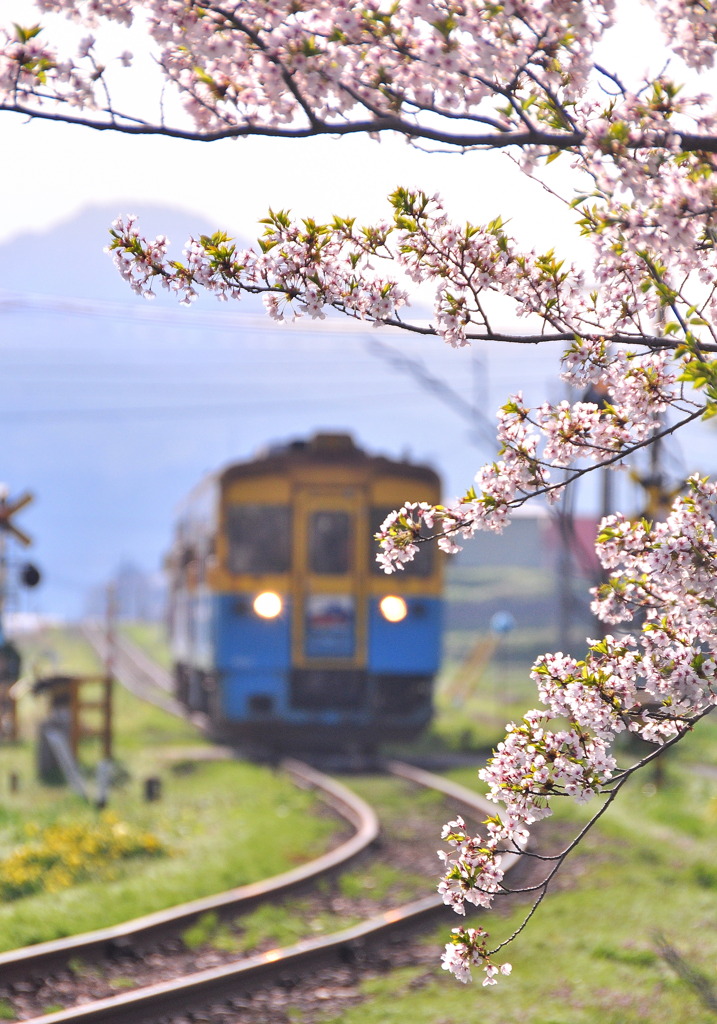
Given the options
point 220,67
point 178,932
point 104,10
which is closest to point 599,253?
point 220,67

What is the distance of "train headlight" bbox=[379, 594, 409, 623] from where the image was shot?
16.6 metres

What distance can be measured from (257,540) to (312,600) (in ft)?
3.51

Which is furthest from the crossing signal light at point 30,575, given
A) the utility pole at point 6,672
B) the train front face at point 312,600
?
the train front face at point 312,600

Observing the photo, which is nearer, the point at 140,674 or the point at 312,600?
the point at 312,600

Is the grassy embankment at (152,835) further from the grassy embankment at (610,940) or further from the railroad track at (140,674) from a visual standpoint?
the railroad track at (140,674)

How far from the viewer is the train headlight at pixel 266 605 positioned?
1638 cm

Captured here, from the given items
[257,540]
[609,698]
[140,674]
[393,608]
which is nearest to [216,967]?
[609,698]

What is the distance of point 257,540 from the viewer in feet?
53.9

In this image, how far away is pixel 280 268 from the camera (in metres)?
4.55

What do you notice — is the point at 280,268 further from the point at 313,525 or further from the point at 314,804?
the point at 313,525

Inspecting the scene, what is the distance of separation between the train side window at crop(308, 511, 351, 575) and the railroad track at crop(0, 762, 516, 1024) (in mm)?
6650

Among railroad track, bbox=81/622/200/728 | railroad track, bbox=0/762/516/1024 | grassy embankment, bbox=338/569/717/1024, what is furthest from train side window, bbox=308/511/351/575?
railroad track, bbox=81/622/200/728

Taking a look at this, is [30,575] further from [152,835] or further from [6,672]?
[152,835]

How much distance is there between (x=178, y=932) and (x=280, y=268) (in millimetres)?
5253
